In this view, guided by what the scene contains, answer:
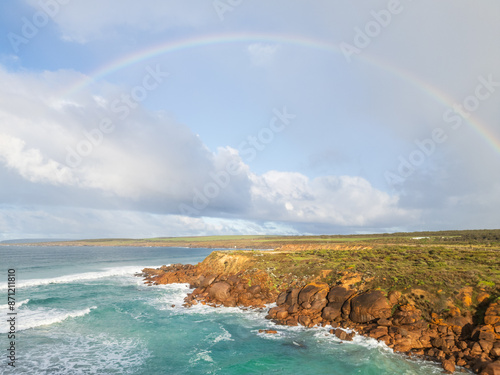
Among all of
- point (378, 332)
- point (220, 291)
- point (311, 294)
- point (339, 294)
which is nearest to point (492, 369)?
point (378, 332)

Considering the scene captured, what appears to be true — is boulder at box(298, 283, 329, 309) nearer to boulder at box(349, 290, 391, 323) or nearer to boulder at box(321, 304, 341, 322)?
boulder at box(321, 304, 341, 322)

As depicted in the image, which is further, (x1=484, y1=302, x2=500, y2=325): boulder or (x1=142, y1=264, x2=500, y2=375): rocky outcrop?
(x1=484, y1=302, x2=500, y2=325): boulder

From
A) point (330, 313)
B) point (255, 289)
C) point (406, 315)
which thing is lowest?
point (255, 289)

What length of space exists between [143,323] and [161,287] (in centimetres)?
2252

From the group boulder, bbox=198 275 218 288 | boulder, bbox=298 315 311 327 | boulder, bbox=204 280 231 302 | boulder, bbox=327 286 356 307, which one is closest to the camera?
boulder, bbox=298 315 311 327

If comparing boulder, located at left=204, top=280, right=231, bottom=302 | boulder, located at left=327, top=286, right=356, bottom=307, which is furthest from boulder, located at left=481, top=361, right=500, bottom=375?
boulder, located at left=204, top=280, right=231, bottom=302

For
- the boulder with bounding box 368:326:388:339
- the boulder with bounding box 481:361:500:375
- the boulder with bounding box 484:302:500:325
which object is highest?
the boulder with bounding box 484:302:500:325

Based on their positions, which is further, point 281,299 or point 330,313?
point 281,299

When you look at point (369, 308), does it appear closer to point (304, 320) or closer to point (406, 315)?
point (406, 315)

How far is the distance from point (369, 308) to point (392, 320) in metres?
2.13

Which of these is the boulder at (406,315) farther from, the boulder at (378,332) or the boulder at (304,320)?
the boulder at (304,320)

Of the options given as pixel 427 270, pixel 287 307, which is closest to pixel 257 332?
pixel 287 307

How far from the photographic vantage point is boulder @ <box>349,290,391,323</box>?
25828 mm

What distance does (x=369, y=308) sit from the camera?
1035 inches
